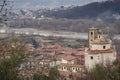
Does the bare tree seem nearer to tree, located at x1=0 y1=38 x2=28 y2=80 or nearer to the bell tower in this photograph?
tree, located at x1=0 y1=38 x2=28 y2=80

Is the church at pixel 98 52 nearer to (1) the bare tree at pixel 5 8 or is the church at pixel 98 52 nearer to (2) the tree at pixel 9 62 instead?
(2) the tree at pixel 9 62

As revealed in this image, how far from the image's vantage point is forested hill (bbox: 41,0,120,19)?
5831cm

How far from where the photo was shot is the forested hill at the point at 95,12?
5831 centimetres

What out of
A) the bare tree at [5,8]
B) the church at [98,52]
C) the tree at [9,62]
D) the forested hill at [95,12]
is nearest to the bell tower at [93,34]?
the church at [98,52]

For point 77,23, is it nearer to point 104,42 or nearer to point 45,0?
point 104,42

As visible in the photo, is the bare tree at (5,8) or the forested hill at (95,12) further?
the forested hill at (95,12)

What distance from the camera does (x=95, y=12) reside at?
5941cm

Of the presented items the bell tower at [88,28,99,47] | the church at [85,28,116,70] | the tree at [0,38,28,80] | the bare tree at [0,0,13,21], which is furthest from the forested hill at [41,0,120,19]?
the bare tree at [0,0,13,21]

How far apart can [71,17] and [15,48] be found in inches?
2121

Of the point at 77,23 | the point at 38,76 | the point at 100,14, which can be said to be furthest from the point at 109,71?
the point at 100,14

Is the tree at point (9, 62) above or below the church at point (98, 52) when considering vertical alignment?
above

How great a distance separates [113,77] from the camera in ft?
20.3

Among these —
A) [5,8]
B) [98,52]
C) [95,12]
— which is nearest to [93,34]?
[98,52]

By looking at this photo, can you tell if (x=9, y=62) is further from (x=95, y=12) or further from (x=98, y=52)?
(x=95, y=12)
